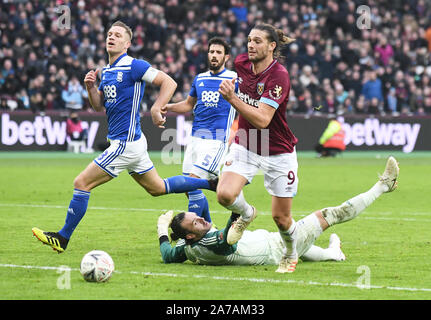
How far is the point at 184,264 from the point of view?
8375mm

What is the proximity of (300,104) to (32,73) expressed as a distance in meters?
8.96

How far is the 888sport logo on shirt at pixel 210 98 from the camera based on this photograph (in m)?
10.7

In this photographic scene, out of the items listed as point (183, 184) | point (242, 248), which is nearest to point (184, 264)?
point (242, 248)

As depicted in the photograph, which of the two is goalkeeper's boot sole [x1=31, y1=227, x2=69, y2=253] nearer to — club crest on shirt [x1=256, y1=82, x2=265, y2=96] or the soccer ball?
the soccer ball

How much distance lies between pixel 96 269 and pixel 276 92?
224 centimetres

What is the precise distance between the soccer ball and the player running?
1688 mm

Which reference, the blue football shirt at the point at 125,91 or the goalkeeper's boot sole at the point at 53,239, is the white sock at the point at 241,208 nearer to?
the blue football shirt at the point at 125,91

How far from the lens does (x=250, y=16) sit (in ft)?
101

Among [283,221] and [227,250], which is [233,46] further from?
[283,221]

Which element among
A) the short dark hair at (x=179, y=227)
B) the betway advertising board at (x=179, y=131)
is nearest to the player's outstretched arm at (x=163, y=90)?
the short dark hair at (x=179, y=227)

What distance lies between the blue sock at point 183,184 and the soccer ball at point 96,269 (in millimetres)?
2390
